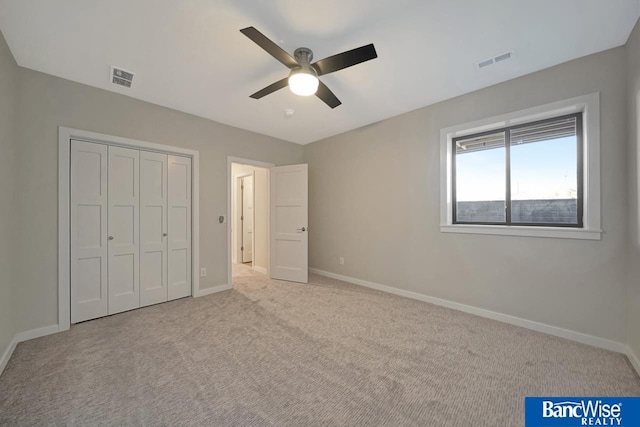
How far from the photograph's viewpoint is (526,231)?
8.66ft

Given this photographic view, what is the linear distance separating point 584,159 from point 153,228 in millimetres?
4968

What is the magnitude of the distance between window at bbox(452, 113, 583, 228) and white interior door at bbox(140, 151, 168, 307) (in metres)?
3.96

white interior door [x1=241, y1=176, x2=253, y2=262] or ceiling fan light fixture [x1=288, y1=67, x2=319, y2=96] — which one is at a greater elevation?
ceiling fan light fixture [x1=288, y1=67, x2=319, y2=96]

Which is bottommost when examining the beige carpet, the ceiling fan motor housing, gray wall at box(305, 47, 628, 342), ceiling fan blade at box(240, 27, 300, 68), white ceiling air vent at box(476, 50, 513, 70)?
the beige carpet

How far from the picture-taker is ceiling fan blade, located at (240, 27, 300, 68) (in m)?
1.64

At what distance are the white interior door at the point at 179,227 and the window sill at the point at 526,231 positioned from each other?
→ 3584mm

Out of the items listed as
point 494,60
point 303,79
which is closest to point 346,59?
point 303,79

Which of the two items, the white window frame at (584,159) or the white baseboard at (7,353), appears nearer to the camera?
the white baseboard at (7,353)

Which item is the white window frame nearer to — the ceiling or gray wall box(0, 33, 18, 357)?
the ceiling

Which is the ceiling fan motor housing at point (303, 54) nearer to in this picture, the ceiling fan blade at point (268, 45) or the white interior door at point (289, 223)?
the ceiling fan blade at point (268, 45)

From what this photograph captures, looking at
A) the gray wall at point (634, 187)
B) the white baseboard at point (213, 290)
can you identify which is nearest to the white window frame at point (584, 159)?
the gray wall at point (634, 187)

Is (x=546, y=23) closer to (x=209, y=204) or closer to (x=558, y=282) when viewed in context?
(x=558, y=282)

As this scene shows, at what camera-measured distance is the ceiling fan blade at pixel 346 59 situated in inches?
71.1

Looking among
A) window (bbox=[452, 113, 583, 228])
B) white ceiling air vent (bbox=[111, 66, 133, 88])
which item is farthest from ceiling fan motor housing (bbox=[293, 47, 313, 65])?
window (bbox=[452, 113, 583, 228])
